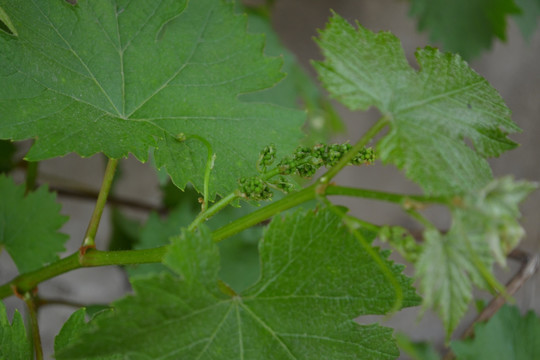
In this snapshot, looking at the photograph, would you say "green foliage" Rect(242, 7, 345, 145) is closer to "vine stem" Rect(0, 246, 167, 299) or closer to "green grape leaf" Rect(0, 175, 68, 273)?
"green grape leaf" Rect(0, 175, 68, 273)

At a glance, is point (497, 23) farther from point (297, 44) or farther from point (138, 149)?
point (138, 149)

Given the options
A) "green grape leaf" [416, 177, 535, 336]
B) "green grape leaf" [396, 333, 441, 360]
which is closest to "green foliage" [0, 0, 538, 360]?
"green grape leaf" [416, 177, 535, 336]

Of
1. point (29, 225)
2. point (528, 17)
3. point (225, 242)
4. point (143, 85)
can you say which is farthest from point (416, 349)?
point (143, 85)

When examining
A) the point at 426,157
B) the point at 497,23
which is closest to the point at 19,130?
the point at 426,157

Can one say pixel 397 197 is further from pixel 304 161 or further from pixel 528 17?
pixel 528 17

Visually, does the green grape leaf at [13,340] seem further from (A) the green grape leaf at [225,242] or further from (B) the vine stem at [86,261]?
(A) the green grape leaf at [225,242]
